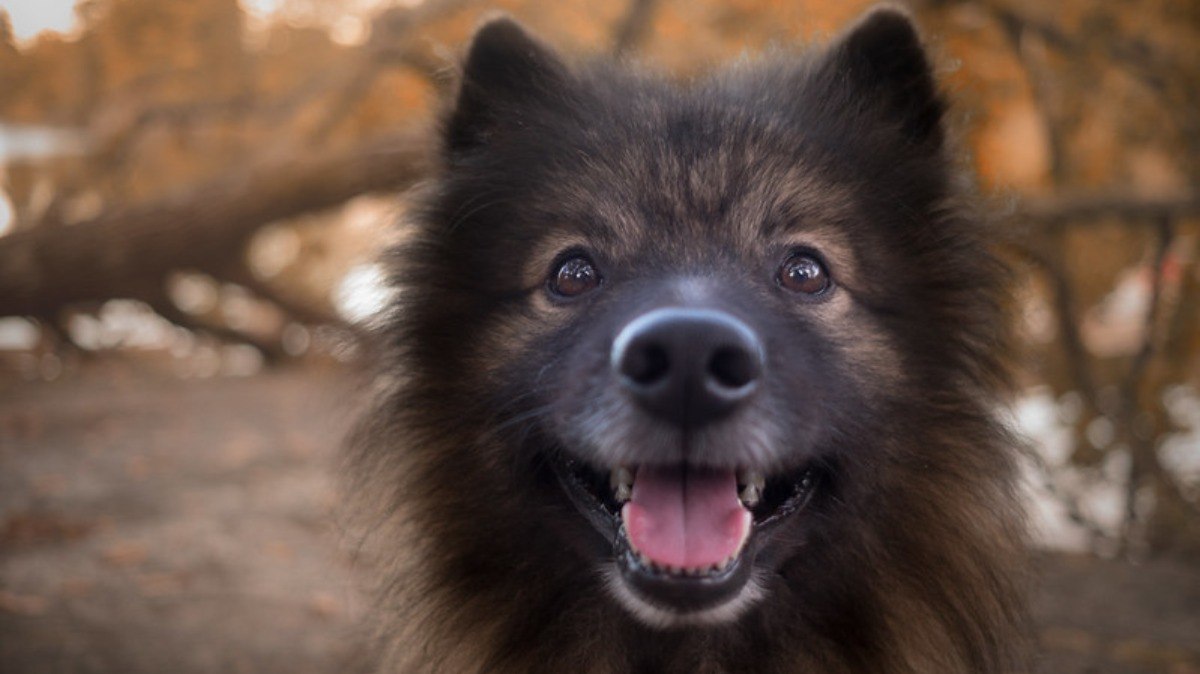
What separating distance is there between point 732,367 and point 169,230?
20.8 feet

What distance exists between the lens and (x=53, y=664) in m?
3.82

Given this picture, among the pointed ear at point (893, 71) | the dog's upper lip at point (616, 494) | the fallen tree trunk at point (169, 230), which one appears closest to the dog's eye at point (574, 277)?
the dog's upper lip at point (616, 494)

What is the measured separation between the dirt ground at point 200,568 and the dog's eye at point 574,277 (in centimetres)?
97

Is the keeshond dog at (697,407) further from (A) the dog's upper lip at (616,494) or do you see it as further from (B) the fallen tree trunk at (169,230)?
(B) the fallen tree trunk at (169,230)

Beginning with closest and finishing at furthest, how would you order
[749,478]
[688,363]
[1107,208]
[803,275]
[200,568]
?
[688,363]
[749,478]
[803,275]
[200,568]
[1107,208]

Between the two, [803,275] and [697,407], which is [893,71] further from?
[697,407]

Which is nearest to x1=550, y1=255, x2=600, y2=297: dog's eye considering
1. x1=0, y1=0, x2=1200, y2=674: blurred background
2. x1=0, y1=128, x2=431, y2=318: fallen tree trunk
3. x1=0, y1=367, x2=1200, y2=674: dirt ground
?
x1=0, y1=367, x2=1200, y2=674: dirt ground

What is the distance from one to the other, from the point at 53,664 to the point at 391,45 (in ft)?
16.8

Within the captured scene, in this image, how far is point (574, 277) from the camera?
2.71 m

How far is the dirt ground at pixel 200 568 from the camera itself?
4137 mm

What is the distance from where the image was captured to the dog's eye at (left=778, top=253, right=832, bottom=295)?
2.67m

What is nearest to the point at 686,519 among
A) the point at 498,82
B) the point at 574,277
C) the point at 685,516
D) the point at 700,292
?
the point at 685,516

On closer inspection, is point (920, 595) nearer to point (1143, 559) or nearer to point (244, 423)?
point (1143, 559)

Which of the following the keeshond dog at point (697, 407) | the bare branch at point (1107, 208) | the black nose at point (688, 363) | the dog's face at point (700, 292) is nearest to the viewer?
the black nose at point (688, 363)
